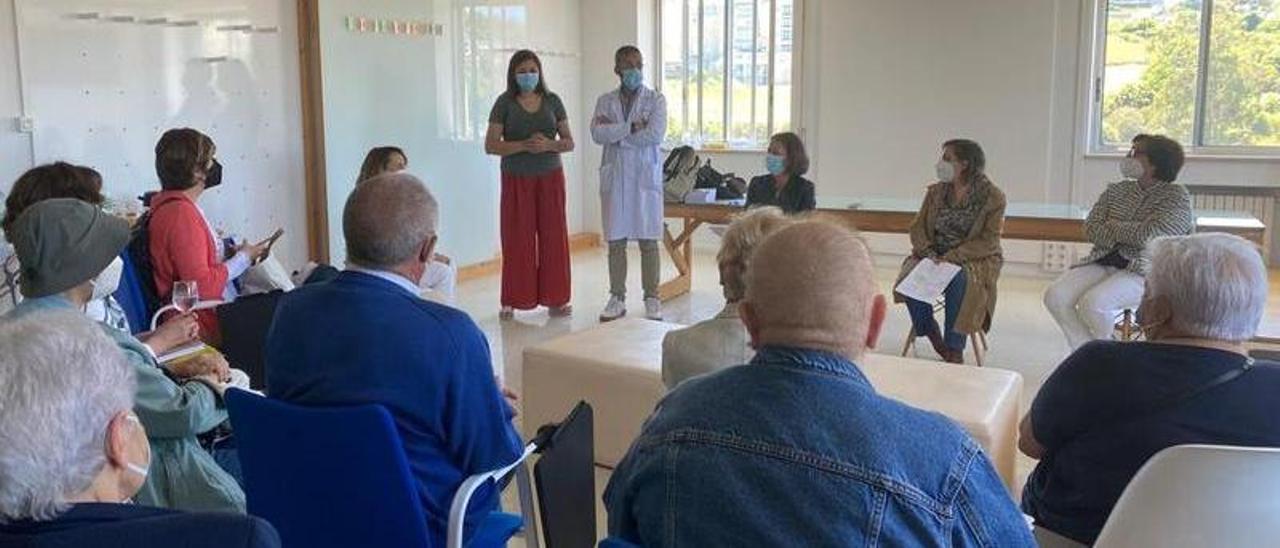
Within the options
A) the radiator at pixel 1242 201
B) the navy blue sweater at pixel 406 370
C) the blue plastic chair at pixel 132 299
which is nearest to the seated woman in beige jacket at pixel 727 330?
the navy blue sweater at pixel 406 370

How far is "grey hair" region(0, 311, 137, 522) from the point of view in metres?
1.13

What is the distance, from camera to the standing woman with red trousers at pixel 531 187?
5.84 meters

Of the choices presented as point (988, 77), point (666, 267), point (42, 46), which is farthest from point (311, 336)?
point (988, 77)

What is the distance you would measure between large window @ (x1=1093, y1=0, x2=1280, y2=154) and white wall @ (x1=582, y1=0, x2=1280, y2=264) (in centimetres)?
22

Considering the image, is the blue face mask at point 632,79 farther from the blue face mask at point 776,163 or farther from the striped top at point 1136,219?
the striped top at point 1136,219

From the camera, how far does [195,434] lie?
88.2 inches

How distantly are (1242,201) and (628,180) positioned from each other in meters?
4.06

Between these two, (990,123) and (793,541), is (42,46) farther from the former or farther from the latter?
(990,123)

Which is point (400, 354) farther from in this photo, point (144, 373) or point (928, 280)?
point (928, 280)

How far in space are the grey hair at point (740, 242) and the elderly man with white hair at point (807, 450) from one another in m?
0.91

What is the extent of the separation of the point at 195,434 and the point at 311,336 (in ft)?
1.64

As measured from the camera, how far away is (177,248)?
3.33m

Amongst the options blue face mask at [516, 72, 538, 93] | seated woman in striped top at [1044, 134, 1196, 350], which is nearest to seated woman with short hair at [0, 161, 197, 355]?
blue face mask at [516, 72, 538, 93]

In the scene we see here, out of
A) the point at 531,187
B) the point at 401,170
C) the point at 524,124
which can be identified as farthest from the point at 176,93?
the point at 531,187
